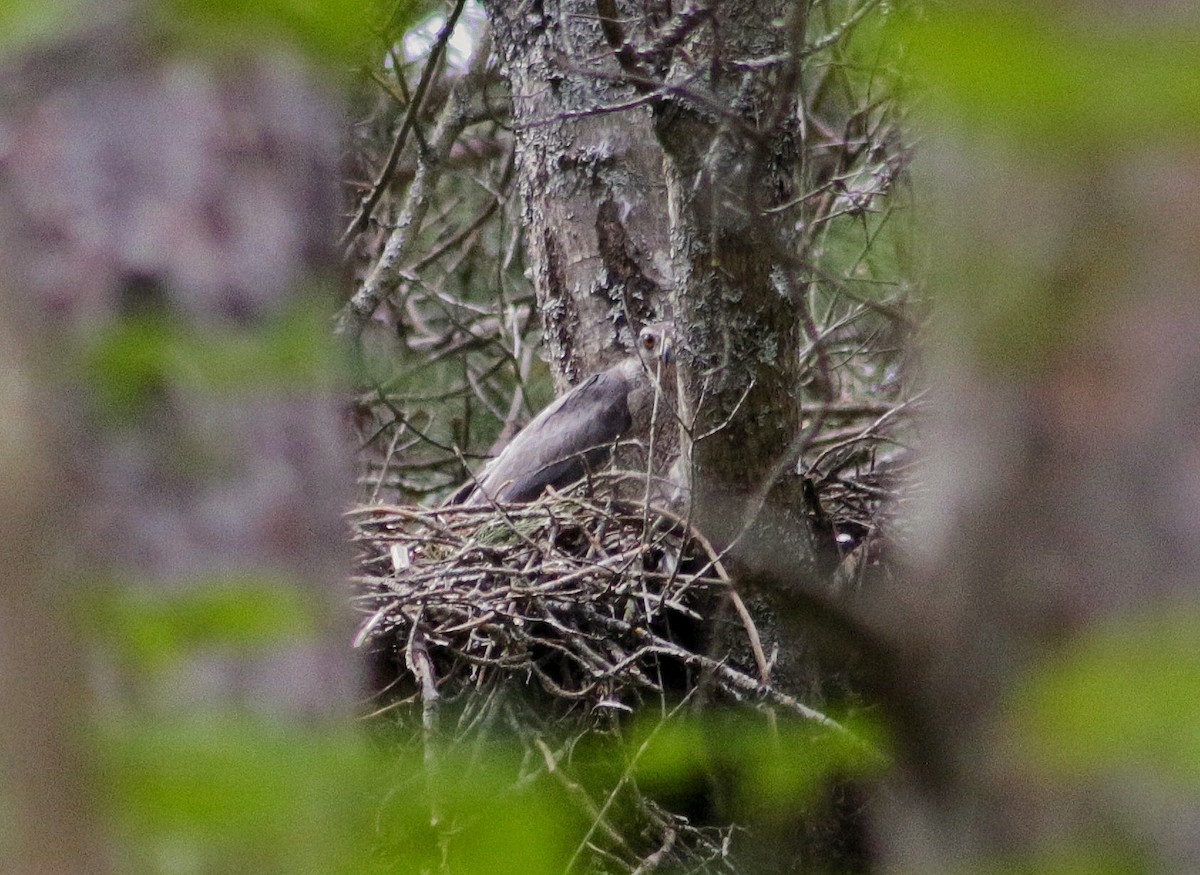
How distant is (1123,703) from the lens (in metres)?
0.90

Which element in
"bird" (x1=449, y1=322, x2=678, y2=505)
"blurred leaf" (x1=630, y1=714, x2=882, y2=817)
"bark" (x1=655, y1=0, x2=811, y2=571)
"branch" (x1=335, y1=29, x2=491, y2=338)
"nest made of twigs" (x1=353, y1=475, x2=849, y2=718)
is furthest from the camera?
"bird" (x1=449, y1=322, x2=678, y2=505)

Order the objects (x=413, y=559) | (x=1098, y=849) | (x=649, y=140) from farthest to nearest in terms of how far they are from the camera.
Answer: (x=649, y=140)
(x=413, y=559)
(x=1098, y=849)

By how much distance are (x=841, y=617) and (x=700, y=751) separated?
3.45ft

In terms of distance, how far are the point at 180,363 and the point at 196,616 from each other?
0.20m

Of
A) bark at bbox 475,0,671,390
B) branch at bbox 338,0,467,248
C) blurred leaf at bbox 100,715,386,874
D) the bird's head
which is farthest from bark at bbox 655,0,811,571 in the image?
blurred leaf at bbox 100,715,386,874

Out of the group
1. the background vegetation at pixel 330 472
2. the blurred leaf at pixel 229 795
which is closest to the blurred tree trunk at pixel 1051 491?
the background vegetation at pixel 330 472

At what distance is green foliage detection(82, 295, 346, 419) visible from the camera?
3.66 ft

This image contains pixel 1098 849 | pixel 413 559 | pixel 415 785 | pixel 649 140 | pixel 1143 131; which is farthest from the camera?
pixel 649 140

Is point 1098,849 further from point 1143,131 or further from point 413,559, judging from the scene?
point 413,559

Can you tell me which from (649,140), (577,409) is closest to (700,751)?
(577,409)

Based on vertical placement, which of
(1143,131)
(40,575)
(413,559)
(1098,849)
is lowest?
(413,559)

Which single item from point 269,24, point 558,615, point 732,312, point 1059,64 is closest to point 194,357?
point 269,24

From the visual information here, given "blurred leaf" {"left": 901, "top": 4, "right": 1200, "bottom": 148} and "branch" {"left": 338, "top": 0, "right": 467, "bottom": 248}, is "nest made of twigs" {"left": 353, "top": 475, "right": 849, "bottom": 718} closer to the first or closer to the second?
"branch" {"left": 338, "top": 0, "right": 467, "bottom": 248}

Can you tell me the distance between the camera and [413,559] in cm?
425
